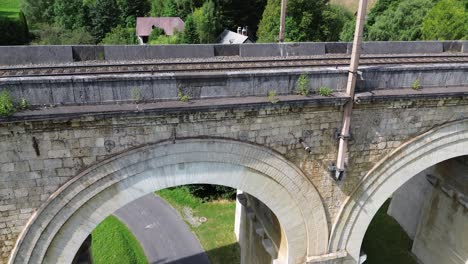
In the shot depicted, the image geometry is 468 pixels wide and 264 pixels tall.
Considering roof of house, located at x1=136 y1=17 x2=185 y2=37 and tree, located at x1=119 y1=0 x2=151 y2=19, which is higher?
tree, located at x1=119 y1=0 x2=151 y2=19

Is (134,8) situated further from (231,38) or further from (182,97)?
(182,97)

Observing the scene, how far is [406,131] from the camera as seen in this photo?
34.7 ft

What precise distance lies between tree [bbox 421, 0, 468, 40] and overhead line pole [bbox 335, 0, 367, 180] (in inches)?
1003

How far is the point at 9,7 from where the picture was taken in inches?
2522

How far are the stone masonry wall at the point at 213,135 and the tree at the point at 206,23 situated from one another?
106ft

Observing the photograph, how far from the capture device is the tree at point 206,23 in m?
40.0

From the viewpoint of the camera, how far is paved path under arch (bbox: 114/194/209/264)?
1762 cm

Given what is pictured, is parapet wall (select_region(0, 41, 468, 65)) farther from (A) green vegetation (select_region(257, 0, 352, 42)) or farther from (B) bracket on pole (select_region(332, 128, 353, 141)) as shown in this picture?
(A) green vegetation (select_region(257, 0, 352, 42))

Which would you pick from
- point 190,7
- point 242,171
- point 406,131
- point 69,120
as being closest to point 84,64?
point 69,120

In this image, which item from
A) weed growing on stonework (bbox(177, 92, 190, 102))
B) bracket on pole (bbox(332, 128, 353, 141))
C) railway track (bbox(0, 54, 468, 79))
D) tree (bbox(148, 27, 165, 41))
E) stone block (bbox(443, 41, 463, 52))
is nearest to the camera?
weed growing on stonework (bbox(177, 92, 190, 102))

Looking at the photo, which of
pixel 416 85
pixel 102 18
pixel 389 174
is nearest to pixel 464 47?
pixel 416 85

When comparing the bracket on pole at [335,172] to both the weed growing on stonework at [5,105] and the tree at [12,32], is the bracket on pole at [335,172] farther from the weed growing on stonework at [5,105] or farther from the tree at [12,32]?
the tree at [12,32]

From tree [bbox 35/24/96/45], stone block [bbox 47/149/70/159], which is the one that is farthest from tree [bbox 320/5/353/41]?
stone block [bbox 47/149/70/159]

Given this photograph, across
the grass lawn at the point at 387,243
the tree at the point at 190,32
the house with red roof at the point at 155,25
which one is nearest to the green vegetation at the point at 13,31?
the house with red roof at the point at 155,25
